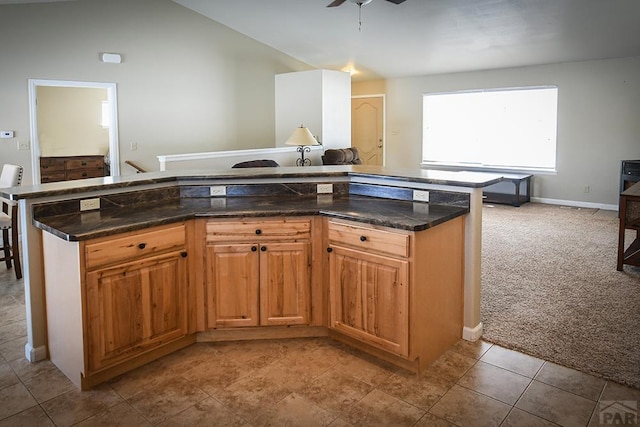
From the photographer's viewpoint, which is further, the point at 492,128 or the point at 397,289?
the point at 492,128

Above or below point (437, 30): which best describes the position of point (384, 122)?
below

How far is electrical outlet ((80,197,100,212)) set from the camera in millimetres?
2930

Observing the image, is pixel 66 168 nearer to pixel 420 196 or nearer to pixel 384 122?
pixel 384 122

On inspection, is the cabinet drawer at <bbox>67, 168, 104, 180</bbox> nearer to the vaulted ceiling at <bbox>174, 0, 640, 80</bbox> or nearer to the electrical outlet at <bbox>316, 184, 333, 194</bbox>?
the vaulted ceiling at <bbox>174, 0, 640, 80</bbox>

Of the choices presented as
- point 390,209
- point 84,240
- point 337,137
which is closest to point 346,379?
point 390,209

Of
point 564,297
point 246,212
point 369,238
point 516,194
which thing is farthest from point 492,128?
point 246,212

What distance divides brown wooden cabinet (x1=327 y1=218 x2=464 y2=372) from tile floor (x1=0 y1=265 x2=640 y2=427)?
0.11 meters

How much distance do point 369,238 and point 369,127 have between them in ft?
26.0

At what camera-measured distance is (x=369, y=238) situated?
8.97 ft

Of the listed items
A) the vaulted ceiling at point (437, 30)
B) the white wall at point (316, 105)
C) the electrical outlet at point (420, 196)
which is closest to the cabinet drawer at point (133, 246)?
the electrical outlet at point (420, 196)

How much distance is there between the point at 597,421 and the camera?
224 centimetres

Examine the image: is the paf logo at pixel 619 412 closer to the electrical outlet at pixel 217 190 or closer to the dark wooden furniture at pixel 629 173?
the electrical outlet at pixel 217 190

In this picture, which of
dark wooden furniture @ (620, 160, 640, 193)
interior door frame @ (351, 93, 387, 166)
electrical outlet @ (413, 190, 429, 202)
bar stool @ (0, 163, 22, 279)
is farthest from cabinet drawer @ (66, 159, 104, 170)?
dark wooden furniture @ (620, 160, 640, 193)

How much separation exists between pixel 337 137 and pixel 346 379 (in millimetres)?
6728
